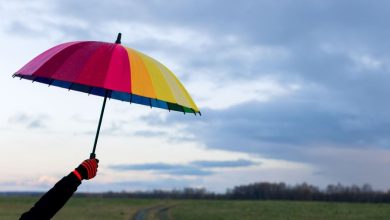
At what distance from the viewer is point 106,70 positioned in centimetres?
594

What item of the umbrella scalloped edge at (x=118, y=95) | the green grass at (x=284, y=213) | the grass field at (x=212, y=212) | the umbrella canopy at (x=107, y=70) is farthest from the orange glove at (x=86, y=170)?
the green grass at (x=284, y=213)

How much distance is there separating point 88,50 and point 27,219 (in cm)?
226

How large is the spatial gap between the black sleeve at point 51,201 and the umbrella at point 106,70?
0.91 metres

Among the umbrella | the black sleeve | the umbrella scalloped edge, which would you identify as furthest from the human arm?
the umbrella scalloped edge

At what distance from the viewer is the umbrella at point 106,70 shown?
583 centimetres

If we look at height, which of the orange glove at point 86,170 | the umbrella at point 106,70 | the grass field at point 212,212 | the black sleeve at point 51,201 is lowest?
the black sleeve at point 51,201

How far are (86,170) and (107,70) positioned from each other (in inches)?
58.2

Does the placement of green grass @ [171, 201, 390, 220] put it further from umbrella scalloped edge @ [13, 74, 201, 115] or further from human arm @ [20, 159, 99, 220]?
human arm @ [20, 159, 99, 220]

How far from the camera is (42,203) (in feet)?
14.5

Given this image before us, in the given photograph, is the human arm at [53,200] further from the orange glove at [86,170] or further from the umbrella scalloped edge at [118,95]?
the umbrella scalloped edge at [118,95]

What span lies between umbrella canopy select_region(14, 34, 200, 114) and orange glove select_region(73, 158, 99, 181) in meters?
1.02

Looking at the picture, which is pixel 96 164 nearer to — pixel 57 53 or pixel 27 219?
pixel 27 219

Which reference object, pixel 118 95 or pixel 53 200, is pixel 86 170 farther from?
pixel 118 95

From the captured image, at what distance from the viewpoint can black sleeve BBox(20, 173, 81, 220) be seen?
443 cm
